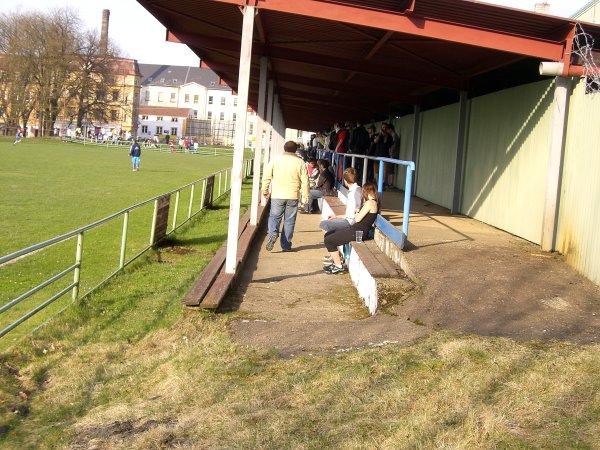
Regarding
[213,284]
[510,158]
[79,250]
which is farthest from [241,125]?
[510,158]

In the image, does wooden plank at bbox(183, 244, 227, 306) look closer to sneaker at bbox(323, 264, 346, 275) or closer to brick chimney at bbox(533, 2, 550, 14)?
sneaker at bbox(323, 264, 346, 275)

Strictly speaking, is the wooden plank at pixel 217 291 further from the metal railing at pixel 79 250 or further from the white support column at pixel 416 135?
the white support column at pixel 416 135

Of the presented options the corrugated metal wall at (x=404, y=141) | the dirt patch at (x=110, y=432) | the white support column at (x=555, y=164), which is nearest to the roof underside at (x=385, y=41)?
the white support column at (x=555, y=164)

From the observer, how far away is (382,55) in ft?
45.2

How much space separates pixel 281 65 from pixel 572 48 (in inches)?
341

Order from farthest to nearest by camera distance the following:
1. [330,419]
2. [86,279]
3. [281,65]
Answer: [281,65]
[86,279]
[330,419]

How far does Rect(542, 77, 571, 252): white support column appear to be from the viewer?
9.74m

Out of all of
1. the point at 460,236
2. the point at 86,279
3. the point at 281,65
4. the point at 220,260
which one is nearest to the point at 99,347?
the point at 220,260

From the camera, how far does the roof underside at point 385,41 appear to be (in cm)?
942

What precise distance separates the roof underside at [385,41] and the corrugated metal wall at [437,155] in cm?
47

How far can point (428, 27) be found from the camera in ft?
31.4

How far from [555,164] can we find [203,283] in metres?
4.64

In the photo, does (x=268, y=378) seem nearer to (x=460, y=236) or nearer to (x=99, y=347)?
(x=99, y=347)

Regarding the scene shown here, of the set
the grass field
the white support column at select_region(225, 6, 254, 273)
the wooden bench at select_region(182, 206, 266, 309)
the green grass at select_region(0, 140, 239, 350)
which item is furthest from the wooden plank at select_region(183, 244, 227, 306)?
the green grass at select_region(0, 140, 239, 350)
